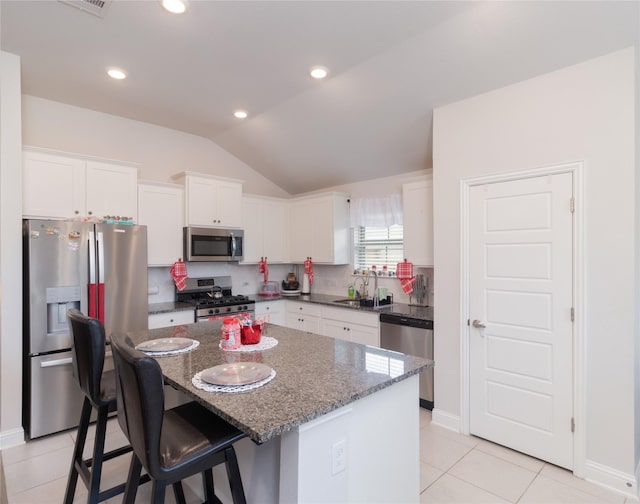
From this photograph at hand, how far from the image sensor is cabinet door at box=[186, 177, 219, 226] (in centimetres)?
424

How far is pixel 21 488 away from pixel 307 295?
3.48 metres

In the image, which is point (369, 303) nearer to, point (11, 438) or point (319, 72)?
point (319, 72)

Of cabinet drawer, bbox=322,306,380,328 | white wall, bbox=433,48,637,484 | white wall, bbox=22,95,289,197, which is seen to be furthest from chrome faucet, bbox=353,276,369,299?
white wall, bbox=433,48,637,484

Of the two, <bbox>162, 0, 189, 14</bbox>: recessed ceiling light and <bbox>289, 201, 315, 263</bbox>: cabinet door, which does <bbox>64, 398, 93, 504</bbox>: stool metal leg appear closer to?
<bbox>162, 0, 189, 14</bbox>: recessed ceiling light

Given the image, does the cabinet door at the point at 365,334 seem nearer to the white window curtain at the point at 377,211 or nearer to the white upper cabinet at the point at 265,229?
the white window curtain at the point at 377,211

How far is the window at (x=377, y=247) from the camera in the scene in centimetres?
461

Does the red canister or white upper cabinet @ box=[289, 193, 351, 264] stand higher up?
white upper cabinet @ box=[289, 193, 351, 264]

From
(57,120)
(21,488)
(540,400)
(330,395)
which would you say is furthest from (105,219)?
(540,400)

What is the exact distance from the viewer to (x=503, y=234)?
2.82 m

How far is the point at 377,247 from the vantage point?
189 inches

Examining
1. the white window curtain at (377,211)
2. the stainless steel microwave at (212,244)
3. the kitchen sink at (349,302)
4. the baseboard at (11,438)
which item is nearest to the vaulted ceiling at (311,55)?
the white window curtain at (377,211)

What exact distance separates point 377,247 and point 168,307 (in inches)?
104

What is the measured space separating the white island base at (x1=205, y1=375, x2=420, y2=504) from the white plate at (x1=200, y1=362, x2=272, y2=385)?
287 mm

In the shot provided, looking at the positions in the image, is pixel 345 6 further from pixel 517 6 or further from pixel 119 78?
pixel 119 78
